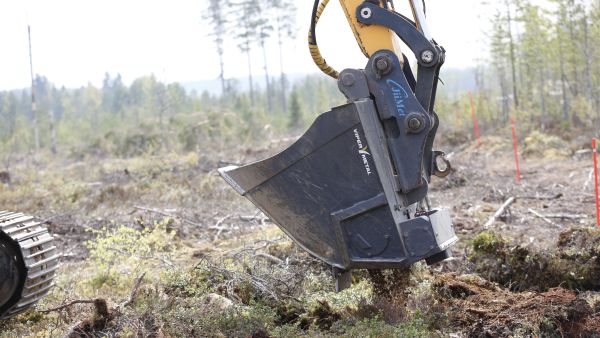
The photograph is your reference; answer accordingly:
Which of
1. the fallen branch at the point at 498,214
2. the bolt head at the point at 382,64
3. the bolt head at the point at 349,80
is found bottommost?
the fallen branch at the point at 498,214

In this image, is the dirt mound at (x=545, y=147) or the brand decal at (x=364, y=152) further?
the dirt mound at (x=545, y=147)

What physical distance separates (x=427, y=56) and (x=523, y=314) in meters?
1.84

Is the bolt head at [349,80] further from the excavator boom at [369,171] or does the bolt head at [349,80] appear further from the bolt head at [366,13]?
the bolt head at [366,13]

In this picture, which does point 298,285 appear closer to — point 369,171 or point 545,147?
point 369,171

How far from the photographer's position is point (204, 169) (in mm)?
17422

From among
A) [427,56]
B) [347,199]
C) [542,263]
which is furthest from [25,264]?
[542,263]

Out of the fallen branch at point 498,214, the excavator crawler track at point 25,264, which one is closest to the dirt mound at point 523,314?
the excavator crawler track at point 25,264

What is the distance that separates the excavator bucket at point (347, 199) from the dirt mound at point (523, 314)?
0.52 metres

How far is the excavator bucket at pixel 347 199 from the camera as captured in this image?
13.7 ft

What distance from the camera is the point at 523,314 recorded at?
4.32 meters

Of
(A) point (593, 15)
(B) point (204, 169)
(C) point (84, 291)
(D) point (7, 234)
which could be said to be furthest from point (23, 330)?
(A) point (593, 15)

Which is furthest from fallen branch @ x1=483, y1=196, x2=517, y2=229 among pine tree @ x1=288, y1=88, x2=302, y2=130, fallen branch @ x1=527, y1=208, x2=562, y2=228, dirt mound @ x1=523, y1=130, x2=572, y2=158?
pine tree @ x1=288, y1=88, x2=302, y2=130

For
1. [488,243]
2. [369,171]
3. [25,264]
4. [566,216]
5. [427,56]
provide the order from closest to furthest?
[369,171] → [427,56] → [25,264] → [488,243] → [566,216]

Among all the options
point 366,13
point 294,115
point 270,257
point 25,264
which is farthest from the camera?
point 294,115
